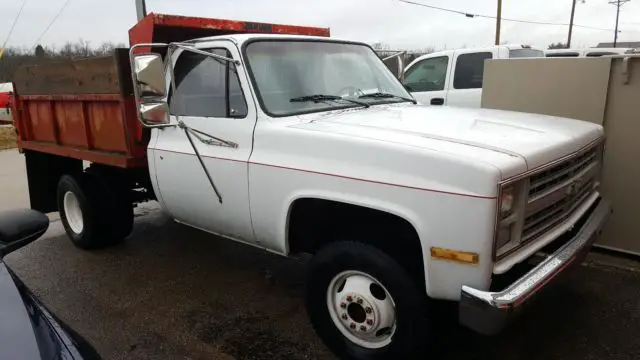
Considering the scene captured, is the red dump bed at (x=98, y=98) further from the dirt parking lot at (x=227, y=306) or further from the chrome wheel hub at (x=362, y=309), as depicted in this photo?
the chrome wheel hub at (x=362, y=309)

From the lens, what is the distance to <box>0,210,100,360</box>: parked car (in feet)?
5.81

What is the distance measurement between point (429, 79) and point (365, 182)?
632cm

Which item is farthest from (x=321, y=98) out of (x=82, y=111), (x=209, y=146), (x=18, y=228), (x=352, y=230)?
(x=82, y=111)

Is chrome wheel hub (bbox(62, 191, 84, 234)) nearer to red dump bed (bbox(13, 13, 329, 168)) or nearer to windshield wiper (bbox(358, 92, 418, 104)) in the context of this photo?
red dump bed (bbox(13, 13, 329, 168))

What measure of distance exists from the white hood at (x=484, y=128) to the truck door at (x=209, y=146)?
1.74 ft

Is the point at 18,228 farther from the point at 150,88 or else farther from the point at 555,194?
the point at 555,194

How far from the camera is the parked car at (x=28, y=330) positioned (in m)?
1.77

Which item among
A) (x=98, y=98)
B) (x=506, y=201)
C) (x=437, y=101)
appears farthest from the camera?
(x=437, y=101)

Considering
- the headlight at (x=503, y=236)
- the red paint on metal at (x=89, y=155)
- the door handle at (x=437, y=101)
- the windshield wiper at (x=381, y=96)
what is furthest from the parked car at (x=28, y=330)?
the door handle at (x=437, y=101)

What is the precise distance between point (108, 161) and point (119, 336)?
167 cm

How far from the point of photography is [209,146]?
12.2 feet

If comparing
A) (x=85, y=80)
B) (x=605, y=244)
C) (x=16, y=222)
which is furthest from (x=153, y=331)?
(x=605, y=244)

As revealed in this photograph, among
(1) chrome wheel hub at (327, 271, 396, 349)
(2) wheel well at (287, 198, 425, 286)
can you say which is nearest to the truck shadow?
(1) chrome wheel hub at (327, 271, 396, 349)

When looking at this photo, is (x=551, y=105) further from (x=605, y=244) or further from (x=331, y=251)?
(x=331, y=251)
